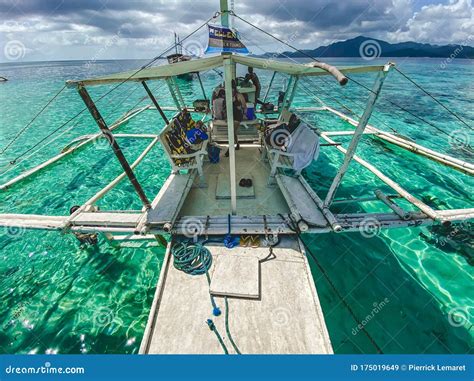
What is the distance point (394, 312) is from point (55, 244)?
375 inches

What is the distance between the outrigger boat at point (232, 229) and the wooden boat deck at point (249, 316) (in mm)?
16

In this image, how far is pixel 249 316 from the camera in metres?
3.98

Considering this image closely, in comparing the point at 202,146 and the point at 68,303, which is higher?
the point at 202,146

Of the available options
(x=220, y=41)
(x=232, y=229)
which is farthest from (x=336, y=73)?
(x=232, y=229)

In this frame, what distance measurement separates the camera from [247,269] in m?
4.71

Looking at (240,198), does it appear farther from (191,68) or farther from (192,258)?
(191,68)

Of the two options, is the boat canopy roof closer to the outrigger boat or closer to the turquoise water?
the outrigger boat

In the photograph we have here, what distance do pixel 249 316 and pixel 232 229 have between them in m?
1.94

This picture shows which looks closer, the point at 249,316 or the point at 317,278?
the point at 249,316

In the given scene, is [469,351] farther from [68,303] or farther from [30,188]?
[30,188]

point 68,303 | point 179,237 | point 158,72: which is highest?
point 158,72

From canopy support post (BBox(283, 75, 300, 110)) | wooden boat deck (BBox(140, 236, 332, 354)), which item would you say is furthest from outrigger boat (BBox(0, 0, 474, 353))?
canopy support post (BBox(283, 75, 300, 110))

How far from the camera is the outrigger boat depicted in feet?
12.3

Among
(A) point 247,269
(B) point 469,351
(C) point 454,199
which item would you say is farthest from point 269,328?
(C) point 454,199
